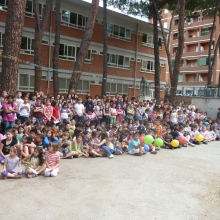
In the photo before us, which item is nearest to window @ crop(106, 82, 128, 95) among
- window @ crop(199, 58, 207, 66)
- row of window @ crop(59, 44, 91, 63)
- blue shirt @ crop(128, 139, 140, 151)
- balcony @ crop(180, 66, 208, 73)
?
row of window @ crop(59, 44, 91, 63)

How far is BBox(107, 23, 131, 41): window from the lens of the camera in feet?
92.3

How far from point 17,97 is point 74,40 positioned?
15.6 meters

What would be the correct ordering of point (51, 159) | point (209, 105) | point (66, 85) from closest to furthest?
point (51, 159) → point (209, 105) → point (66, 85)

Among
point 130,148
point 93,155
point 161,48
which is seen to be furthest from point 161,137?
point 161,48

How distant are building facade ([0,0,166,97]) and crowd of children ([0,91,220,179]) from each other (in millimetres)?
8321

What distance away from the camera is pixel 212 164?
943cm

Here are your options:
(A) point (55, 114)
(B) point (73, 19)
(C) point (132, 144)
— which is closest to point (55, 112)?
(A) point (55, 114)

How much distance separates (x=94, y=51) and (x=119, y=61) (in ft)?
11.1

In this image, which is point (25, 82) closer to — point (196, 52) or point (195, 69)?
point (195, 69)

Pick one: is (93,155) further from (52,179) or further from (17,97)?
(17,97)

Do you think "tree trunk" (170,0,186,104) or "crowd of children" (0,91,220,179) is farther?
"tree trunk" (170,0,186,104)

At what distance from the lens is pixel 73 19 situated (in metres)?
25.1

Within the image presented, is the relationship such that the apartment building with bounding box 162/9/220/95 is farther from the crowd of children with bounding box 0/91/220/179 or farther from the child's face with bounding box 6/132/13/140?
the child's face with bounding box 6/132/13/140

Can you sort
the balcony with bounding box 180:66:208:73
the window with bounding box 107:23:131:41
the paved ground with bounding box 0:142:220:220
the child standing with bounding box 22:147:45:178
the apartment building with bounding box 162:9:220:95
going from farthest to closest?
the apartment building with bounding box 162:9:220:95, the balcony with bounding box 180:66:208:73, the window with bounding box 107:23:131:41, the child standing with bounding box 22:147:45:178, the paved ground with bounding box 0:142:220:220
